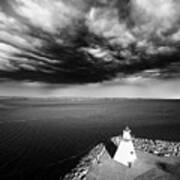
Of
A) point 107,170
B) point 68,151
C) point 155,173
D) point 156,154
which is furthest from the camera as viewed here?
point 68,151

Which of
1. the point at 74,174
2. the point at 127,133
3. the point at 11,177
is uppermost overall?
the point at 127,133

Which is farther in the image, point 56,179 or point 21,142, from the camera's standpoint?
point 21,142

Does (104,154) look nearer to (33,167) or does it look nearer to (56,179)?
(56,179)

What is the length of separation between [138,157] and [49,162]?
403 inches

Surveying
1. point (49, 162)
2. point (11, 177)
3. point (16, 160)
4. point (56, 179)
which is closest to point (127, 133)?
point (56, 179)

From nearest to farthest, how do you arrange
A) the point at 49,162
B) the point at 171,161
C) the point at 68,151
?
1. the point at 171,161
2. the point at 49,162
3. the point at 68,151

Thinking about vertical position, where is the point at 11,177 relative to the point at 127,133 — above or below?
below

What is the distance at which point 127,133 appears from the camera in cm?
1055

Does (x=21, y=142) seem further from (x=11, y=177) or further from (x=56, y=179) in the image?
(x=56, y=179)

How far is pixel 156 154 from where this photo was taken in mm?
12969

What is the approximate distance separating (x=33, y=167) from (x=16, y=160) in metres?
2.93

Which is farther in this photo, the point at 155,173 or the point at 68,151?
the point at 68,151

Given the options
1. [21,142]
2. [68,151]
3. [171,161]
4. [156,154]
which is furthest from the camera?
[21,142]

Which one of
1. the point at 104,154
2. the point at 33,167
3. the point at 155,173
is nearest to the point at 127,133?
the point at 155,173
